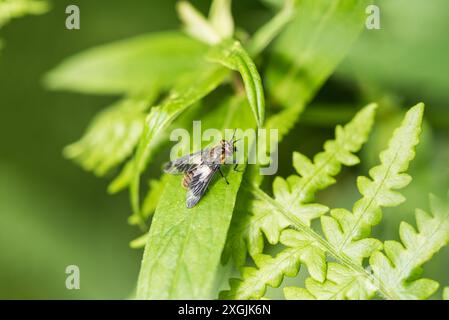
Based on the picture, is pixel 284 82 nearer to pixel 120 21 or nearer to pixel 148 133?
pixel 148 133

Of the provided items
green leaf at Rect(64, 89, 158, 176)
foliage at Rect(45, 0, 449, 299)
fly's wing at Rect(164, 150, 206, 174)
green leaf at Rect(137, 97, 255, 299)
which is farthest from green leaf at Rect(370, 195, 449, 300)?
green leaf at Rect(64, 89, 158, 176)

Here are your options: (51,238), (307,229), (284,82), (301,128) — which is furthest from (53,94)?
(307,229)

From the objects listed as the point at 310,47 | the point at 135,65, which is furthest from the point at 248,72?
the point at 135,65

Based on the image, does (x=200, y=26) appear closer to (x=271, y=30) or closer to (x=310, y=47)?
(x=271, y=30)

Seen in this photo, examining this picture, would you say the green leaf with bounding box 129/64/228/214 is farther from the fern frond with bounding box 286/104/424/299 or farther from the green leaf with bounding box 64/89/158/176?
the fern frond with bounding box 286/104/424/299

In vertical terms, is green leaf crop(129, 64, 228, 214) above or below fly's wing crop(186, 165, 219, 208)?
above

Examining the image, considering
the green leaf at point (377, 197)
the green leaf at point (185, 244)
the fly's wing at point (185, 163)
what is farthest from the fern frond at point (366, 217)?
the fly's wing at point (185, 163)
